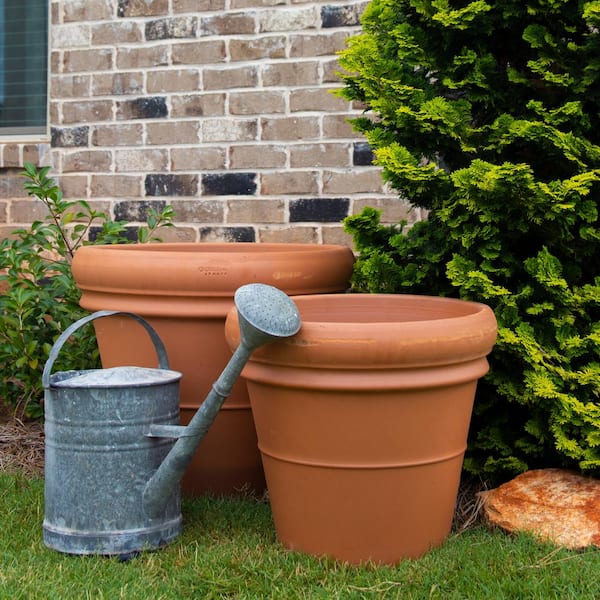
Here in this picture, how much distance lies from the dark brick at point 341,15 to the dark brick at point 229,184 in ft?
2.51

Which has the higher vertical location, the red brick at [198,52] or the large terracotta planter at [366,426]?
the red brick at [198,52]

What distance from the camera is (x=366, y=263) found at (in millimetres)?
2975

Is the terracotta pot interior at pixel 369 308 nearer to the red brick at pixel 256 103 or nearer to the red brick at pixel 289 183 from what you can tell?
the red brick at pixel 289 183

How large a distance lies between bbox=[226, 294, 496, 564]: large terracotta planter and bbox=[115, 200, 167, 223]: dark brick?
209 centimetres

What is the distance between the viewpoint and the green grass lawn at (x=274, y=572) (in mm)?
2207

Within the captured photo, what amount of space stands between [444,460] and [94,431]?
0.95 metres

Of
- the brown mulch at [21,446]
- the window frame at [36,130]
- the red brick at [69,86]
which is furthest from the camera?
the window frame at [36,130]

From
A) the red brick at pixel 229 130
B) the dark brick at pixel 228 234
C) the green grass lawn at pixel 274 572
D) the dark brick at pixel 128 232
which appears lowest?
the green grass lawn at pixel 274 572

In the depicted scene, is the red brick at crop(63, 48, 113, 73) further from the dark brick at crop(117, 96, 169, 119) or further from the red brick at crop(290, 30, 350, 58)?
the red brick at crop(290, 30, 350, 58)

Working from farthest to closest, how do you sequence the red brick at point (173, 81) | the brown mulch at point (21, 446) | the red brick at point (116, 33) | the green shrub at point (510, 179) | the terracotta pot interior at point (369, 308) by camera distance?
the red brick at point (116, 33) < the red brick at point (173, 81) < the brown mulch at point (21, 446) < the terracotta pot interior at point (369, 308) < the green shrub at point (510, 179)

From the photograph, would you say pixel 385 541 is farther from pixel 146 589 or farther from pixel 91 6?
pixel 91 6

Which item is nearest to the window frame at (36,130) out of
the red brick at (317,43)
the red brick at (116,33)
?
the red brick at (116,33)

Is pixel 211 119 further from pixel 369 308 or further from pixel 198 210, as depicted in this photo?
pixel 369 308

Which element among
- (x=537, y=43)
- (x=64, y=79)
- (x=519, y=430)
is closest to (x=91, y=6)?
(x=64, y=79)
